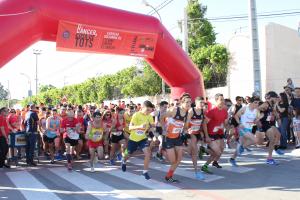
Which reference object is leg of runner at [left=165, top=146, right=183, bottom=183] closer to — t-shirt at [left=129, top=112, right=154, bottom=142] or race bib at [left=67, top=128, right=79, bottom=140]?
t-shirt at [left=129, top=112, right=154, bottom=142]

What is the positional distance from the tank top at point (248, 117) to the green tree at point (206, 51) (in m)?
16.7

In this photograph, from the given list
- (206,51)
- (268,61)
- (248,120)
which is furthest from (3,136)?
(206,51)

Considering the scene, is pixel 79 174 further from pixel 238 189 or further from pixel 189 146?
pixel 238 189

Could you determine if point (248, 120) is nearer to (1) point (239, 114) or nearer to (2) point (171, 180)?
(1) point (239, 114)

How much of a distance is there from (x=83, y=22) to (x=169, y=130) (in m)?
5.22

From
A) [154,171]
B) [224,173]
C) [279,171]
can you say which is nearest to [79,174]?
[154,171]

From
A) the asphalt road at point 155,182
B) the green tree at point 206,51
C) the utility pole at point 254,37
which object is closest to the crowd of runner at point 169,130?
the asphalt road at point 155,182

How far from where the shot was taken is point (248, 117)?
10164mm

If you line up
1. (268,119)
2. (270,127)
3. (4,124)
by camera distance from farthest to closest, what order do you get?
1. (4,124)
2. (268,119)
3. (270,127)

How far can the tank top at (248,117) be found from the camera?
1016 cm

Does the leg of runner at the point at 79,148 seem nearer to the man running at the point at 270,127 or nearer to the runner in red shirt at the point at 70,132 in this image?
the runner in red shirt at the point at 70,132

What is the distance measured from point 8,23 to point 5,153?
384 centimetres

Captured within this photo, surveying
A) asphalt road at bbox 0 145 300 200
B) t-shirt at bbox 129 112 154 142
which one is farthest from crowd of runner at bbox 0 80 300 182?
asphalt road at bbox 0 145 300 200

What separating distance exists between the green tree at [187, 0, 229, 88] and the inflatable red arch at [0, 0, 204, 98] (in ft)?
39.2
